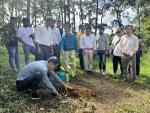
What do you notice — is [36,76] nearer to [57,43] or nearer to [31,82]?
[31,82]

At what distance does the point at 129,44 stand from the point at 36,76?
5.34m

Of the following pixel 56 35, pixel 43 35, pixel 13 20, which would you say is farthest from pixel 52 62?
pixel 56 35

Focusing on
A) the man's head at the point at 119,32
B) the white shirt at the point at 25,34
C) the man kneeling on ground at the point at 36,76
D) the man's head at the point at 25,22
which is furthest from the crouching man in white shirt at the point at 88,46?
the man kneeling on ground at the point at 36,76

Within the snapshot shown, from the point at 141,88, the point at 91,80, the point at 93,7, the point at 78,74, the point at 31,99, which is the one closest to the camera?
the point at 31,99

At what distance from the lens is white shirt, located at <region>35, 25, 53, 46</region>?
13562 mm

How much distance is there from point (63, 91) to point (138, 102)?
2035 millimetres

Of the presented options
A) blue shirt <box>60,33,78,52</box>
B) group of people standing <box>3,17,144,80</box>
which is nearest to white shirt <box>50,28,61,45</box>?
group of people standing <box>3,17,144,80</box>

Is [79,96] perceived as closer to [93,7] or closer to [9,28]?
[9,28]

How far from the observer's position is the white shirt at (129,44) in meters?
14.1

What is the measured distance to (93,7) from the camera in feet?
219

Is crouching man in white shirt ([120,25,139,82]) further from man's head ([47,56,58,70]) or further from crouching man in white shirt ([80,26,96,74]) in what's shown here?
man's head ([47,56,58,70])

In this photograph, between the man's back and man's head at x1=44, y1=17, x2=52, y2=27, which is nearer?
the man's back

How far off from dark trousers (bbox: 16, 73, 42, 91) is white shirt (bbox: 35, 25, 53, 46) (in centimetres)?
384

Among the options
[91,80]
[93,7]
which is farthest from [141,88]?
[93,7]
